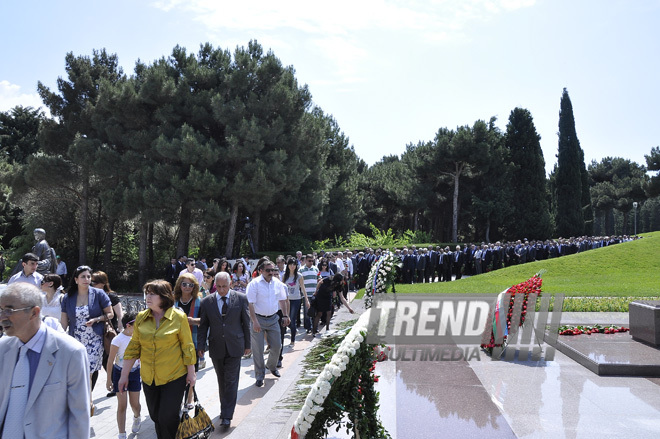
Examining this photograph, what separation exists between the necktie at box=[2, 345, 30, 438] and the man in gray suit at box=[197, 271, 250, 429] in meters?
3.16

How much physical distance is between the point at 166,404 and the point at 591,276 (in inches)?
781

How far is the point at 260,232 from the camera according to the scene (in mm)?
33562

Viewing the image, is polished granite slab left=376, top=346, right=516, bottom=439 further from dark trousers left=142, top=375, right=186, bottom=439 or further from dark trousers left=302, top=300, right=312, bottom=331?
dark trousers left=302, top=300, right=312, bottom=331

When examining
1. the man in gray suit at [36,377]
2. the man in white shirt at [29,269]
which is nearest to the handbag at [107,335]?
the man in white shirt at [29,269]

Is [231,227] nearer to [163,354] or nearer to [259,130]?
[259,130]

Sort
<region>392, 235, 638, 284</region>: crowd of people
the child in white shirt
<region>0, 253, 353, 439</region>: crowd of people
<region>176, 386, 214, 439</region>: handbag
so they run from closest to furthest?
<region>0, 253, 353, 439</region>: crowd of people → <region>176, 386, 214, 439</region>: handbag → the child in white shirt → <region>392, 235, 638, 284</region>: crowd of people

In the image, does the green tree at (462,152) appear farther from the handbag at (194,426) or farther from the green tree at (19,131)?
the handbag at (194,426)

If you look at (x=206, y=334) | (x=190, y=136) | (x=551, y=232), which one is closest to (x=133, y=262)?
(x=190, y=136)

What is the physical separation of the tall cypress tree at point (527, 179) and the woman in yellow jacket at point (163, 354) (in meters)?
41.7

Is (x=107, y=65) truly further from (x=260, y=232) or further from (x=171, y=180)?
(x=260, y=232)

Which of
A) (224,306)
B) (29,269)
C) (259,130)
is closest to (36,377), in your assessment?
(224,306)

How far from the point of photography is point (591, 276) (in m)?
20.5

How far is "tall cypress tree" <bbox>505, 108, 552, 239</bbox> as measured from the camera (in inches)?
1704

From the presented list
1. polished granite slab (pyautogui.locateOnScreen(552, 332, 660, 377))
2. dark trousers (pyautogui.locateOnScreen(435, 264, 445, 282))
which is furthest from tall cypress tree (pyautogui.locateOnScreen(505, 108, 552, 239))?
polished granite slab (pyautogui.locateOnScreen(552, 332, 660, 377))
